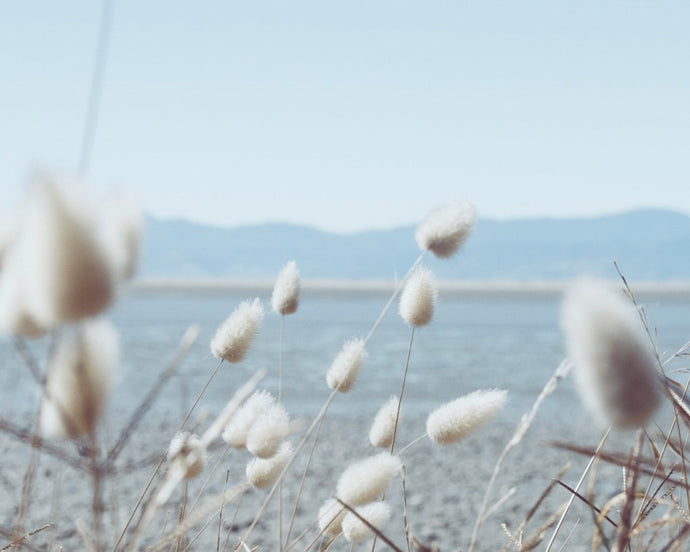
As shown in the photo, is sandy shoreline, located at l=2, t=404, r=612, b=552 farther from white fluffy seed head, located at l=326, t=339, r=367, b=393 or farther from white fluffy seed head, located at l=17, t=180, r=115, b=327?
white fluffy seed head, located at l=17, t=180, r=115, b=327

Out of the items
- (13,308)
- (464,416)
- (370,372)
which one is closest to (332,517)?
(464,416)

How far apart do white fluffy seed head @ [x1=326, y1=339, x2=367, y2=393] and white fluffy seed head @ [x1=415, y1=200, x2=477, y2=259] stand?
0.66ft

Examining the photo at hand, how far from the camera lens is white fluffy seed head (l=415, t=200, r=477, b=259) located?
1.41 m

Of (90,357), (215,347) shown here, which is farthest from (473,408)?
(90,357)

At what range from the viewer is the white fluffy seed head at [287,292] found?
1.60 meters

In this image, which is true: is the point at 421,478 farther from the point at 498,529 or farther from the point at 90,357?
the point at 90,357

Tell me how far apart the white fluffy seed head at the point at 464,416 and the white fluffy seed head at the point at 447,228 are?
26 centimetres

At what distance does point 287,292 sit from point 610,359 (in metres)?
1.07

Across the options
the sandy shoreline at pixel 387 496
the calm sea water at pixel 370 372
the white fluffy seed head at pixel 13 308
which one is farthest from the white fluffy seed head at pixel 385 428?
the calm sea water at pixel 370 372

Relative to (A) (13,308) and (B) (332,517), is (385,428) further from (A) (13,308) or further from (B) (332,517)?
(A) (13,308)

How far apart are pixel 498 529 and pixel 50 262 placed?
6.89m

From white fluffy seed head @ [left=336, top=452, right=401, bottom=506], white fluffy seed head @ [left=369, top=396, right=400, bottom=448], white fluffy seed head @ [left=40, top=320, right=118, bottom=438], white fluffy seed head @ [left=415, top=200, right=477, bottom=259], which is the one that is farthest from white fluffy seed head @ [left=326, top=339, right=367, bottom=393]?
white fluffy seed head @ [left=40, top=320, right=118, bottom=438]

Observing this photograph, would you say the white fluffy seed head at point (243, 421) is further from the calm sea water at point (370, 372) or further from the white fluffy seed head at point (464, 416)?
the calm sea water at point (370, 372)

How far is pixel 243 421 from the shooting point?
1.38 m
